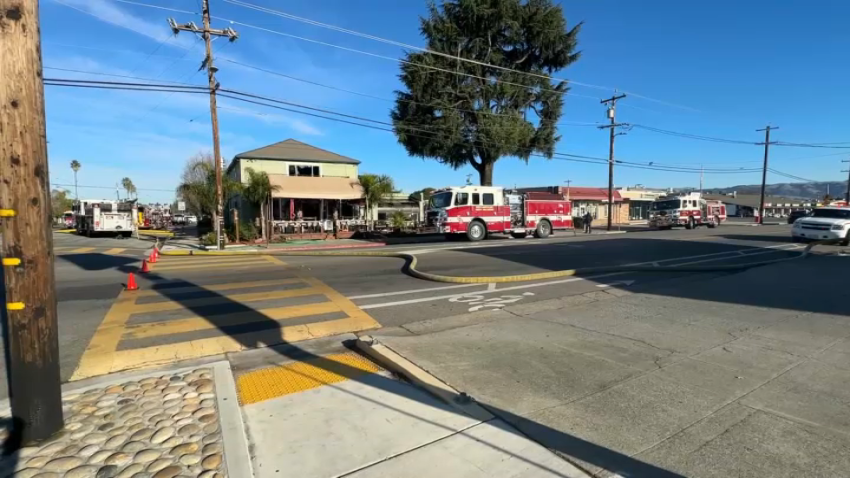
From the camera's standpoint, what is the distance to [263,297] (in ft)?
27.7

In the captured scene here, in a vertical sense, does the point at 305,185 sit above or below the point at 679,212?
above

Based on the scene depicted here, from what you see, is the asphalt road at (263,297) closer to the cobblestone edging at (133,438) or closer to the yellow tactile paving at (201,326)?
the yellow tactile paving at (201,326)

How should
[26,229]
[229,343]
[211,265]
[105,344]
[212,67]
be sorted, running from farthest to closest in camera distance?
[212,67] → [211,265] → [229,343] → [105,344] → [26,229]

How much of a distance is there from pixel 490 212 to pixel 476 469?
21294 millimetres

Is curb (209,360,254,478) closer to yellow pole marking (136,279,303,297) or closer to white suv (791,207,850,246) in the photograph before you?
yellow pole marking (136,279,303,297)

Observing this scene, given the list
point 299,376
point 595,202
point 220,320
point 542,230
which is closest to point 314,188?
point 542,230

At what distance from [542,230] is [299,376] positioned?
22.9 meters

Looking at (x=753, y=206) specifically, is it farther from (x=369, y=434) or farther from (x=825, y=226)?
(x=369, y=434)

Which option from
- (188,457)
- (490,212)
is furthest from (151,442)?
(490,212)

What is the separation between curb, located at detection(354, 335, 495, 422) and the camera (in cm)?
373

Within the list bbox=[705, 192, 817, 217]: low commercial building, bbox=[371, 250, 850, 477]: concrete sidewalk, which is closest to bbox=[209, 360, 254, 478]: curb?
bbox=[371, 250, 850, 477]: concrete sidewalk

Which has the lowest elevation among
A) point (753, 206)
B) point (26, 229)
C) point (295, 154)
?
point (26, 229)

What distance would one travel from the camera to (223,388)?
165 inches

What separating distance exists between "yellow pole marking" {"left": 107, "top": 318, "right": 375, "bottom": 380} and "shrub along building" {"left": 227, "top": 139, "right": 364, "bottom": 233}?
2123cm
